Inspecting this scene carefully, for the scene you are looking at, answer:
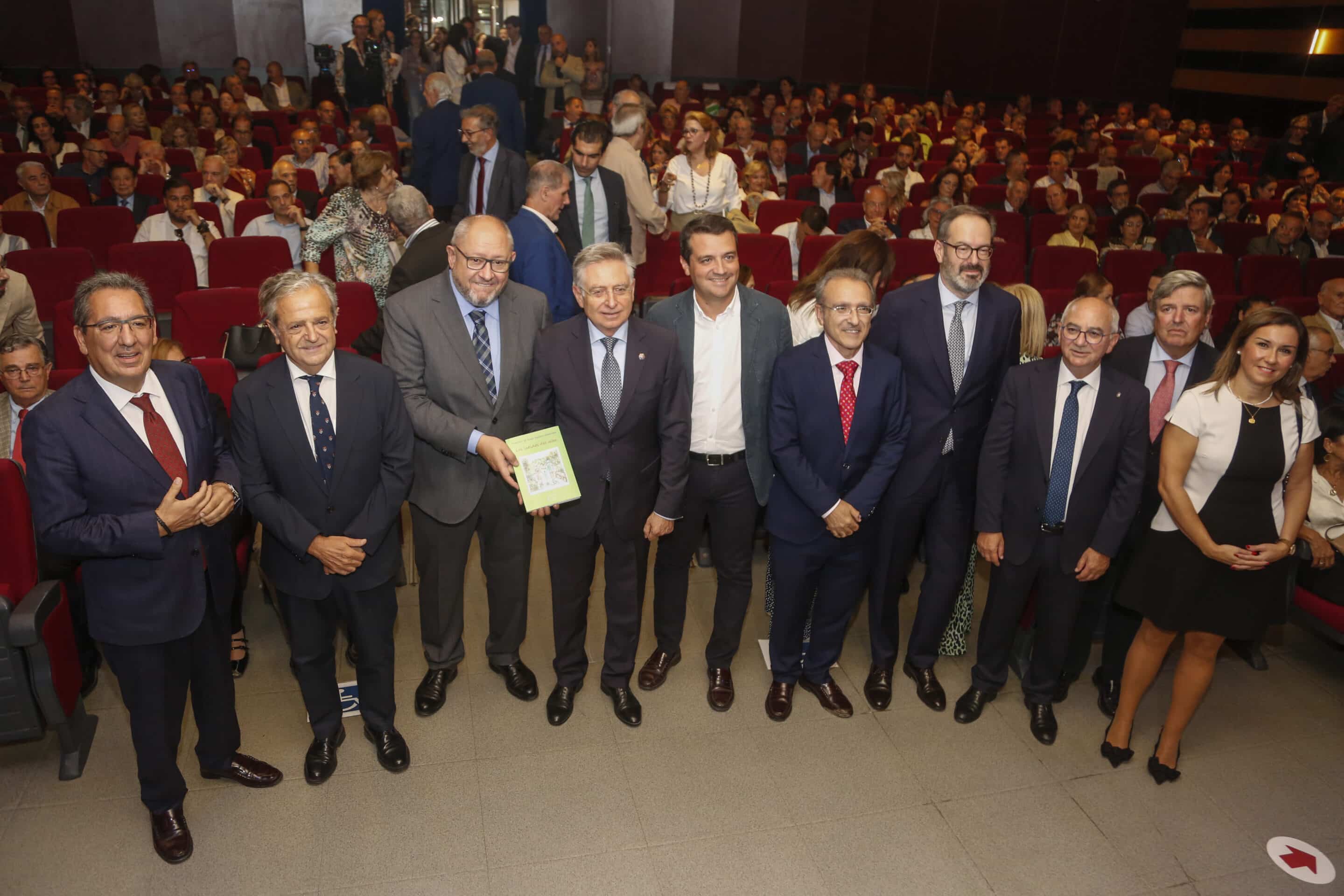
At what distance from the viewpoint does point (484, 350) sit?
3.07m

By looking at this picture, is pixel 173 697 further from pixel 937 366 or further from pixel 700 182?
pixel 700 182

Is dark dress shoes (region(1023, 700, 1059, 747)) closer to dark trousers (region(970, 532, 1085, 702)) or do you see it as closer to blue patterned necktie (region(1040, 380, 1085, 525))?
dark trousers (region(970, 532, 1085, 702))

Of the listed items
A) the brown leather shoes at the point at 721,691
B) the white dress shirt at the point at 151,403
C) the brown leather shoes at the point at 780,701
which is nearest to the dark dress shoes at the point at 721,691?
the brown leather shoes at the point at 721,691

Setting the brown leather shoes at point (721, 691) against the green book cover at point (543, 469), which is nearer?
the green book cover at point (543, 469)

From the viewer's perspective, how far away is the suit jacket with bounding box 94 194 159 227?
670 cm

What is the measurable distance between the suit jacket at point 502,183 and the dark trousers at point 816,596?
299cm

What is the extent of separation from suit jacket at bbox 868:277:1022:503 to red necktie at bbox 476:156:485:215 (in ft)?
9.64

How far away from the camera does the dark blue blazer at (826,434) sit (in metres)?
3.03

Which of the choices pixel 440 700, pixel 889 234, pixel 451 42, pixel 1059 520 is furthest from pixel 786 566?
pixel 451 42

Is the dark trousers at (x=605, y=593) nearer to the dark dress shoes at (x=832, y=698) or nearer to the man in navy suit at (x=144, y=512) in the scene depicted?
the dark dress shoes at (x=832, y=698)

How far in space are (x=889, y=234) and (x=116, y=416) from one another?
17.4 feet

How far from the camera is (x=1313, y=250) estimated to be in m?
7.31

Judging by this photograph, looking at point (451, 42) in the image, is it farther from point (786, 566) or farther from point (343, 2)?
point (786, 566)

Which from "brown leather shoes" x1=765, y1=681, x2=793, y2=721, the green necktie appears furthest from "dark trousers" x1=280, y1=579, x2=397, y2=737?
the green necktie
